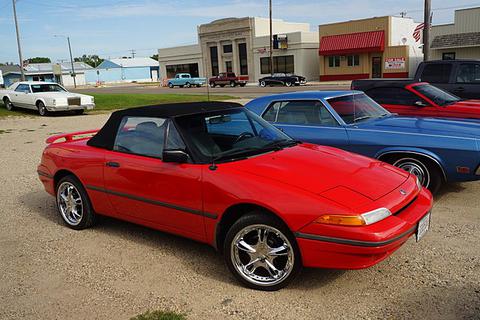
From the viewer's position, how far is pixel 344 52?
45688 millimetres

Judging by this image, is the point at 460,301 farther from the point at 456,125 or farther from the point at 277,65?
the point at 277,65

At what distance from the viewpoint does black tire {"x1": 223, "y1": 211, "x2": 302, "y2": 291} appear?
3.59 m

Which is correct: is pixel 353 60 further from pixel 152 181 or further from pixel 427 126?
pixel 152 181

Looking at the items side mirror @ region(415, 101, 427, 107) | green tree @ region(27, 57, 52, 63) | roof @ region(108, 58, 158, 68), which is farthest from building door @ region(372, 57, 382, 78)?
green tree @ region(27, 57, 52, 63)

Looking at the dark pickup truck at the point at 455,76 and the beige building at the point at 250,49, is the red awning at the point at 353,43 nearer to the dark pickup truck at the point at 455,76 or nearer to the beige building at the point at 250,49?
the beige building at the point at 250,49

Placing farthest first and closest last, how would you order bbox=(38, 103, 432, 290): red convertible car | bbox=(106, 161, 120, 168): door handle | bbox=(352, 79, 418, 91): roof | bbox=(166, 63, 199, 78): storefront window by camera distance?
bbox=(166, 63, 199, 78): storefront window, bbox=(352, 79, 418, 91): roof, bbox=(106, 161, 120, 168): door handle, bbox=(38, 103, 432, 290): red convertible car

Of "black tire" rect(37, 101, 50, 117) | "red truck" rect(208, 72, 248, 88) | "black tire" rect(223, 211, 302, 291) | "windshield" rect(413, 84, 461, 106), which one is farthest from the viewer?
"red truck" rect(208, 72, 248, 88)

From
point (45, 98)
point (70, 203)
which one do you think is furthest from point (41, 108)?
point (70, 203)

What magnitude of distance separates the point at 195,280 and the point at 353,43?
4425cm

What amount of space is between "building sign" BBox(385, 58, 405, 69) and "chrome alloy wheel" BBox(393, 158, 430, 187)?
39.6 meters

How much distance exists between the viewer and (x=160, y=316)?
344 cm

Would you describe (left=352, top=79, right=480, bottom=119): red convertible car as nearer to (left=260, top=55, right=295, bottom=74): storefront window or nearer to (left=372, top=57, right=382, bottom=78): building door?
(left=372, top=57, right=382, bottom=78): building door

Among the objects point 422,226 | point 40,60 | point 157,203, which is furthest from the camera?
point 40,60

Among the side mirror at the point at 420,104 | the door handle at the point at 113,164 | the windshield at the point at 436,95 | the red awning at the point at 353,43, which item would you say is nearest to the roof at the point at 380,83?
the windshield at the point at 436,95
